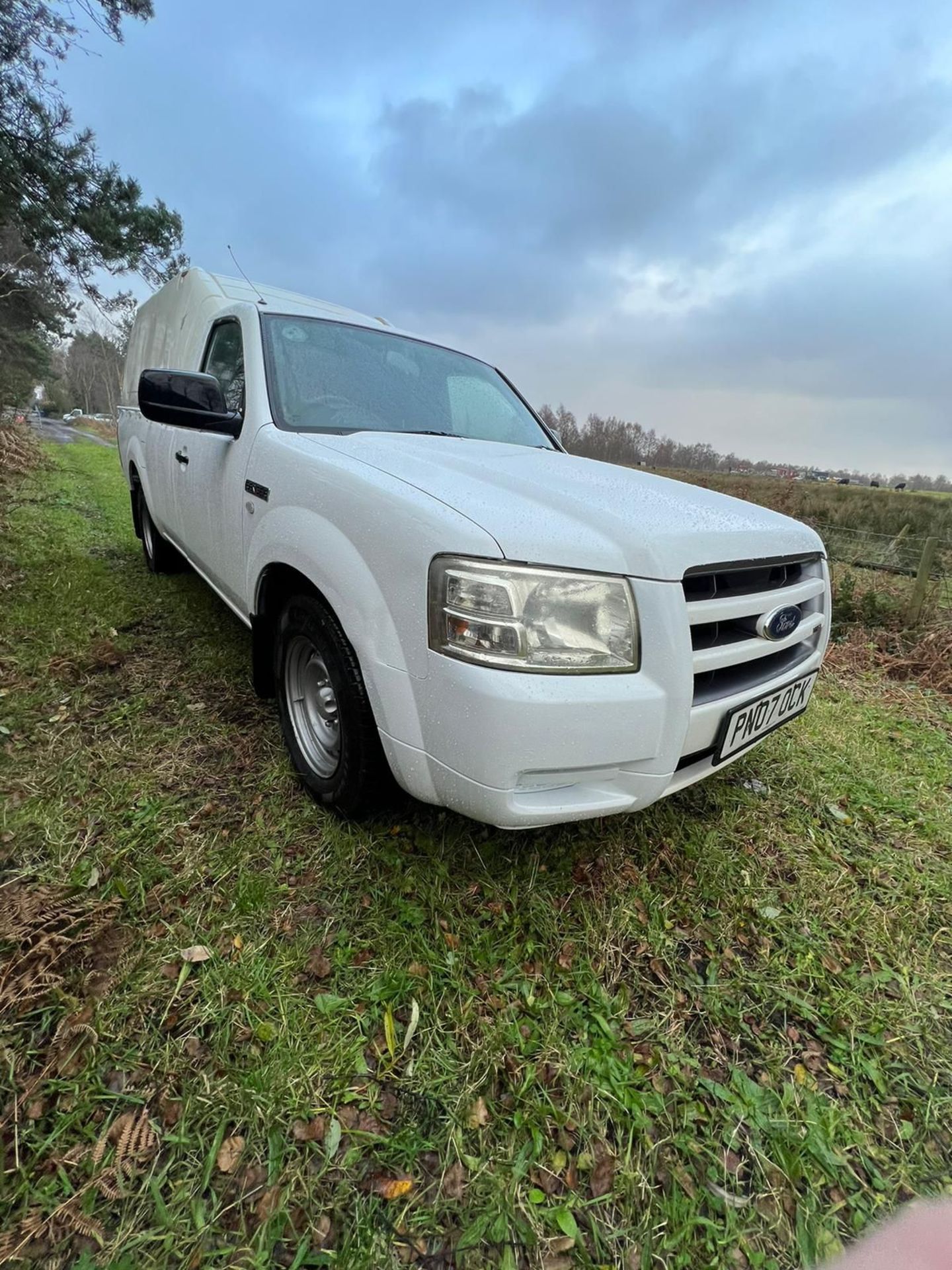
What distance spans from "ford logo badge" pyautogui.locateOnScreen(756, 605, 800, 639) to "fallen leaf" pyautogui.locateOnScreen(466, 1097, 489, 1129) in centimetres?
149

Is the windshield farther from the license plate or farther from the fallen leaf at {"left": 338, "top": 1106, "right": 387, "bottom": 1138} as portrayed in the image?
the fallen leaf at {"left": 338, "top": 1106, "right": 387, "bottom": 1138}

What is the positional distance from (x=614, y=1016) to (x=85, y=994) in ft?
4.57

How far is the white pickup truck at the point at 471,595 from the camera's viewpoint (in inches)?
54.4

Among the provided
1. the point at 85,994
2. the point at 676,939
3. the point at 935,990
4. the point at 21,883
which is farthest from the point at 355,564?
the point at 935,990

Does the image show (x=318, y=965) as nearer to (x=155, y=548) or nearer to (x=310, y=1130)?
(x=310, y=1130)

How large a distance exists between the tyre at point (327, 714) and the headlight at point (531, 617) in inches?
17.9

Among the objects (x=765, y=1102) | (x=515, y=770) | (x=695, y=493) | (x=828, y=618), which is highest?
(x=695, y=493)

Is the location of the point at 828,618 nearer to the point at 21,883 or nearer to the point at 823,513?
the point at 21,883

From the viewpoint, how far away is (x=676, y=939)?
1.79 m

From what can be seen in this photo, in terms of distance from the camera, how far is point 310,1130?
125 cm

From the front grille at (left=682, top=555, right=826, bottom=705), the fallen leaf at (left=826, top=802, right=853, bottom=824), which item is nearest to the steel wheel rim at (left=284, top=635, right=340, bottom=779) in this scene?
the front grille at (left=682, top=555, right=826, bottom=705)

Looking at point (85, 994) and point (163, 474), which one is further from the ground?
point (163, 474)

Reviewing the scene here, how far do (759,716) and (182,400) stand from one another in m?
2.43

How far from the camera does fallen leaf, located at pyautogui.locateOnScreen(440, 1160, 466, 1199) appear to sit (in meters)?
1.18
